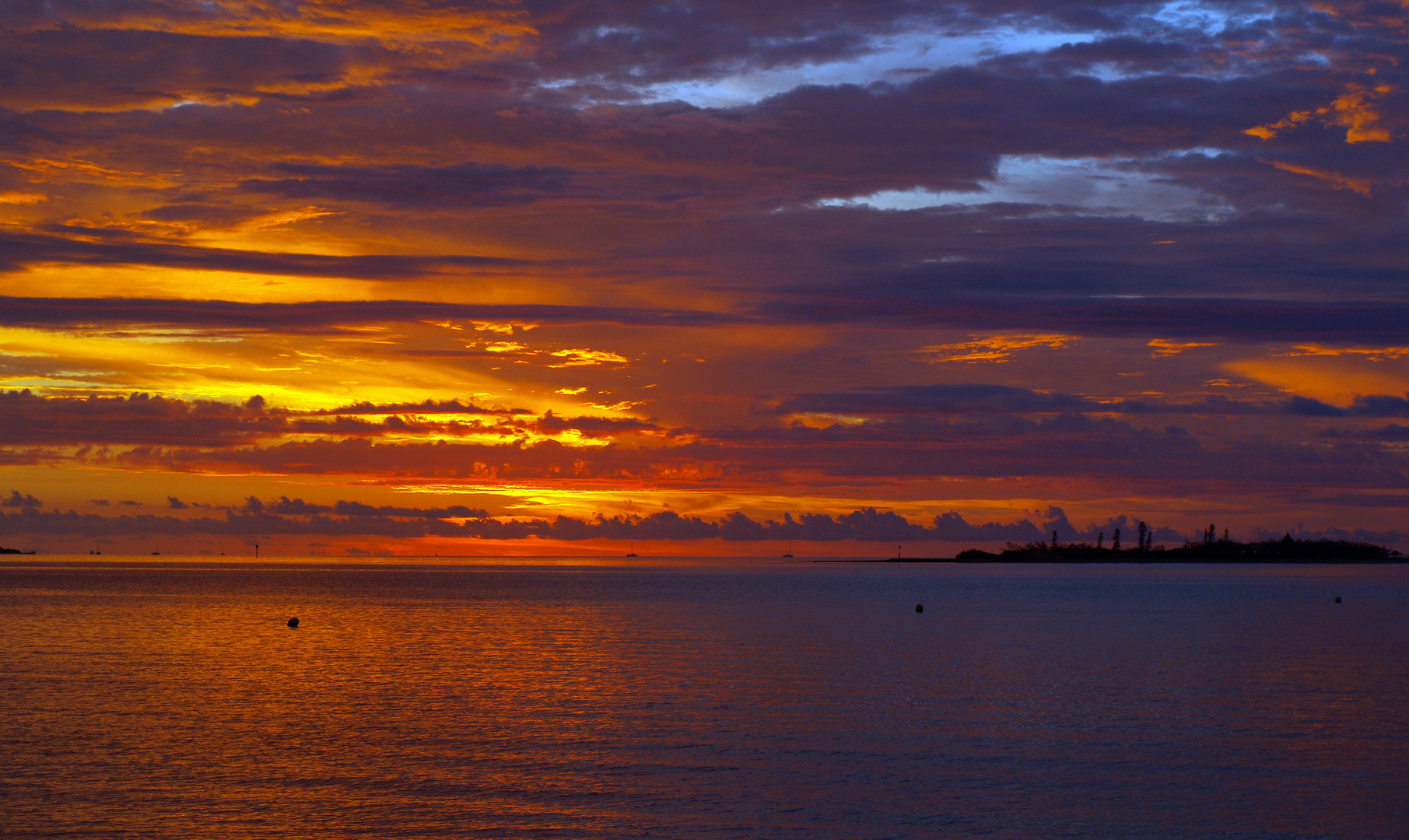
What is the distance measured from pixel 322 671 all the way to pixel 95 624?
134ft

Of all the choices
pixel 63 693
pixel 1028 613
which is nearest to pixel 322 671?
pixel 63 693

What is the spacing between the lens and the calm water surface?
2814 centimetres

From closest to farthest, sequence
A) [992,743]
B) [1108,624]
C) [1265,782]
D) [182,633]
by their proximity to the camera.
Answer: [1265,782], [992,743], [182,633], [1108,624]

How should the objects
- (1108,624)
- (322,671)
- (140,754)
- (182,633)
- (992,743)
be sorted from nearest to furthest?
(140,754) < (992,743) < (322,671) < (182,633) < (1108,624)

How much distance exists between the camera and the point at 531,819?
1086 inches

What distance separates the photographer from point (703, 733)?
38.5 m

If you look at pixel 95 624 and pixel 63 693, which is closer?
pixel 63 693

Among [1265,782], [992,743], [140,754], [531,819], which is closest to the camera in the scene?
[531,819]

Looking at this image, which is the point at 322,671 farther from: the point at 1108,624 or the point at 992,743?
the point at 1108,624

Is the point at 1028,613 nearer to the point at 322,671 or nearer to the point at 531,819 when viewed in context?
the point at 322,671

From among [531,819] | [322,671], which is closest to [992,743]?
[531,819]

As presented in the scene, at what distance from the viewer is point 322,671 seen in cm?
5688

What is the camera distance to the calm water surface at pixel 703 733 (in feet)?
92.3

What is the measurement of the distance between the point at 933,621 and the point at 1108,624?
14292 mm
